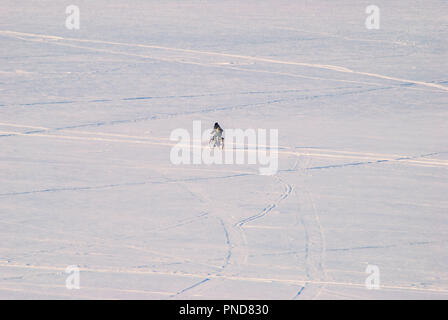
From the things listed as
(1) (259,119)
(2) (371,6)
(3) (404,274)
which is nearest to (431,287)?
(3) (404,274)

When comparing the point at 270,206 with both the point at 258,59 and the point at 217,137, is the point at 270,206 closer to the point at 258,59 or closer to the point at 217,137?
the point at 217,137

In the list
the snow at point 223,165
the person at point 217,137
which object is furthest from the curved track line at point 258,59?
→ the person at point 217,137

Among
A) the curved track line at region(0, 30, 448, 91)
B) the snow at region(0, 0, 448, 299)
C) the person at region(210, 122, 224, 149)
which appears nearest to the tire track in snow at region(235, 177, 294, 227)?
the snow at region(0, 0, 448, 299)

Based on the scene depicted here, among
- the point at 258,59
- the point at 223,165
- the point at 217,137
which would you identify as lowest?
the point at 223,165

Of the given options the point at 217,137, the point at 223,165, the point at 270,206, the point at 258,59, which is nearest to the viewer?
the point at 270,206

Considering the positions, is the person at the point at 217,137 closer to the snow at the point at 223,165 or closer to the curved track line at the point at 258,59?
the snow at the point at 223,165

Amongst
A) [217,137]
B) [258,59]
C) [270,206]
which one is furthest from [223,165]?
[258,59]
